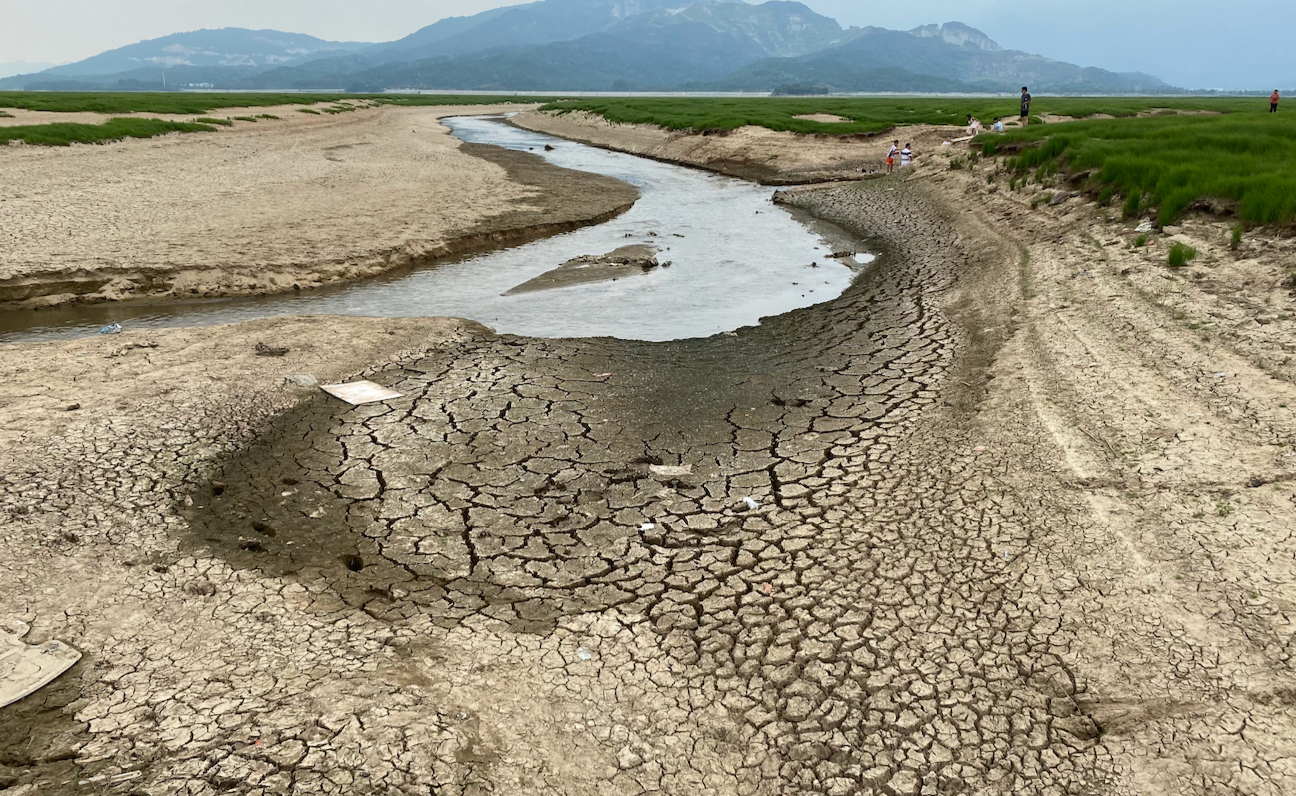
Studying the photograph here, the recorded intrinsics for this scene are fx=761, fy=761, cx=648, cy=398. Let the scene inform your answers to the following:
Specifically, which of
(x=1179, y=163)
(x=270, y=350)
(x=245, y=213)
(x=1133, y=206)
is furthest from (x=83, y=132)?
(x=1179, y=163)

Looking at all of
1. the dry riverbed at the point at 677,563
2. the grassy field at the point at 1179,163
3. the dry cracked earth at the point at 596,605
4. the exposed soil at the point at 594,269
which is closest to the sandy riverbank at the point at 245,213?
the exposed soil at the point at 594,269

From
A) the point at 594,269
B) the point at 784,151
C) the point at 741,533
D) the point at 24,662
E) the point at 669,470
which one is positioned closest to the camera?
the point at 24,662

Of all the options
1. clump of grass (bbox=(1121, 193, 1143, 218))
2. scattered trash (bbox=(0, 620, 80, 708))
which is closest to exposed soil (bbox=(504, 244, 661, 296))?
clump of grass (bbox=(1121, 193, 1143, 218))

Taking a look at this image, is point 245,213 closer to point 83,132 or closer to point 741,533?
point 741,533

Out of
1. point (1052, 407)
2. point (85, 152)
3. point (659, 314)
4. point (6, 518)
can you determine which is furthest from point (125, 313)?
point (85, 152)

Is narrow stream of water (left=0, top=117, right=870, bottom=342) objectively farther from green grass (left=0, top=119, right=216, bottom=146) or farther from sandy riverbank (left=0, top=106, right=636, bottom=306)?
green grass (left=0, top=119, right=216, bottom=146)

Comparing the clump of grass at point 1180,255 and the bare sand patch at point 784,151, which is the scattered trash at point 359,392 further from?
the bare sand patch at point 784,151
